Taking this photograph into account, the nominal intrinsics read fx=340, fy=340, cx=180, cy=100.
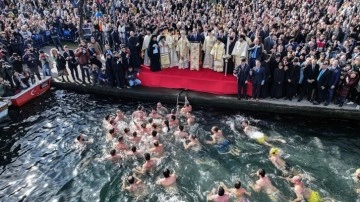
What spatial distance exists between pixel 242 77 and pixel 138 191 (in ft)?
21.0

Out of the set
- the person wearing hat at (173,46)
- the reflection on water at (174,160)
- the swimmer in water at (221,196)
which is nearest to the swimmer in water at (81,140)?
the reflection on water at (174,160)

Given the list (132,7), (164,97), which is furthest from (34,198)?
(132,7)

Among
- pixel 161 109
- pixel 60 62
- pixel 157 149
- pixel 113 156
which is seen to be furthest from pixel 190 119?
pixel 60 62

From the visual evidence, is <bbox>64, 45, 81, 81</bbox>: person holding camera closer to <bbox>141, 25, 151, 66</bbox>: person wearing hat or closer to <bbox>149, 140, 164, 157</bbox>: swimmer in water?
<bbox>141, 25, 151, 66</bbox>: person wearing hat

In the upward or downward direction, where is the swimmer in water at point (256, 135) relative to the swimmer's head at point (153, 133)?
downward

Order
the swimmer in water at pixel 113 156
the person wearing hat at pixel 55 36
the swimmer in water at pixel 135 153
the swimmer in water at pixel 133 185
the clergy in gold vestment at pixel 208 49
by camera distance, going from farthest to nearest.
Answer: the person wearing hat at pixel 55 36 < the clergy in gold vestment at pixel 208 49 < the swimmer in water at pixel 135 153 < the swimmer in water at pixel 113 156 < the swimmer in water at pixel 133 185

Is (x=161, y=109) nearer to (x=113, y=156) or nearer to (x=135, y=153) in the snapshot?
(x=135, y=153)

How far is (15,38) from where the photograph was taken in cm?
1838

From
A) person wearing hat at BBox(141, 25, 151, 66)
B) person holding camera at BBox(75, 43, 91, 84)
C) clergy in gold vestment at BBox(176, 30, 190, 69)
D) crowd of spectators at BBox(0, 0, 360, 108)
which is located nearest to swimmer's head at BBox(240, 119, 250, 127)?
Answer: crowd of spectators at BBox(0, 0, 360, 108)

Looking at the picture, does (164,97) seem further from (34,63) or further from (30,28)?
(30,28)

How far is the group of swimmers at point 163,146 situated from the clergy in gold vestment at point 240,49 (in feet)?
9.27

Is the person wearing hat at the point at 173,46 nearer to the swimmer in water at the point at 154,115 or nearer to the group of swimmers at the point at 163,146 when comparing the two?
the group of swimmers at the point at 163,146

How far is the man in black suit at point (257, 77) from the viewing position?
13.1m

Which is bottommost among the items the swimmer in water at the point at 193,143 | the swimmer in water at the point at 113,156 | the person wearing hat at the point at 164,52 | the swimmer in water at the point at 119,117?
the swimmer in water at the point at 113,156
